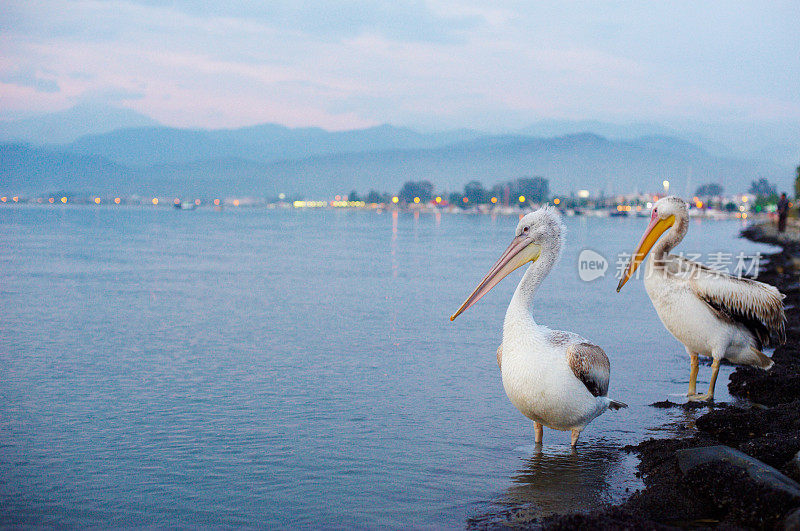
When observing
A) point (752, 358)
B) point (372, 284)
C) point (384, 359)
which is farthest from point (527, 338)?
point (372, 284)

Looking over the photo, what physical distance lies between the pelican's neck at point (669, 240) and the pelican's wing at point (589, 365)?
8.45 feet

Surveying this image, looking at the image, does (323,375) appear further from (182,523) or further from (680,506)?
(680,506)

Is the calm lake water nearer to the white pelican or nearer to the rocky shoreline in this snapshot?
the rocky shoreline

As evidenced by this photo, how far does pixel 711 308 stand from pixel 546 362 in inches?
115

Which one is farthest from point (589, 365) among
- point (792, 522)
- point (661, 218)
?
point (661, 218)

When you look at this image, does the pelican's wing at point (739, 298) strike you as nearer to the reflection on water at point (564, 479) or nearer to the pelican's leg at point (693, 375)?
the pelican's leg at point (693, 375)

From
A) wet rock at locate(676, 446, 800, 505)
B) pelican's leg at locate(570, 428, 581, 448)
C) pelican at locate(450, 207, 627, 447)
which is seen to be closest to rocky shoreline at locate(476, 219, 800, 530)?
wet rock at locate(676, 446, 800, 505)

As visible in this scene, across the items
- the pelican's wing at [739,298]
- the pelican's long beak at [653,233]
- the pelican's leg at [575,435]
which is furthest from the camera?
the pelican's long beak at [653,233]

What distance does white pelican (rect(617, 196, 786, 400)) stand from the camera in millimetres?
7961

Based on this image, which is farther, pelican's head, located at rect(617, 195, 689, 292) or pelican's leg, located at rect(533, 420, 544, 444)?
pelican's head, located at rect(617, 195, 689, 292)

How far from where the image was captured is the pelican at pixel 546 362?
5.88 meters

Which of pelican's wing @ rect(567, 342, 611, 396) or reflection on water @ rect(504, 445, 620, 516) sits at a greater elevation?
pelican's wing @ rect(567, 342, 611, 396)

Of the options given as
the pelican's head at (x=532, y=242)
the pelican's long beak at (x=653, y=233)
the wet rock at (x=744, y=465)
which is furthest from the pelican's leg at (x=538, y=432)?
the pelican's long beak at (x=653, y=233)

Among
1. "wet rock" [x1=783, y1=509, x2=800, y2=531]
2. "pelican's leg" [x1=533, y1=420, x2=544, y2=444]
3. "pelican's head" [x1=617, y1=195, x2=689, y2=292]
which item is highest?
"pelican's head" [x1=617, y1=195, x2=689, y2=292]
